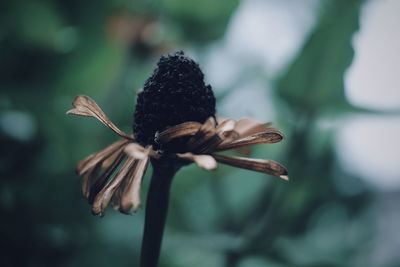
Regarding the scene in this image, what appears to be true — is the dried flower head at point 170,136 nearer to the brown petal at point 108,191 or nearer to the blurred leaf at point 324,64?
the brown petal at point 108,191

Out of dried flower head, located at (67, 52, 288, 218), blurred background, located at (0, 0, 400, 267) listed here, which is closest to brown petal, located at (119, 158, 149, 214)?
dried flower head, located at (67, 52, 288, 218)

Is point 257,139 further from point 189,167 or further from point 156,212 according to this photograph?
point 189,167

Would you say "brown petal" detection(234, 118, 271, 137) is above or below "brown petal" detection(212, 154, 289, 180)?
above

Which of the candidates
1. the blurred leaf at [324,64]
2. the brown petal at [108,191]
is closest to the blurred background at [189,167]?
the blurred leaf at [324,64]

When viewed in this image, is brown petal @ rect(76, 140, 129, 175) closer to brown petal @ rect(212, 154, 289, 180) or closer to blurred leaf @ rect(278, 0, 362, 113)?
brown petal @ rect(212, 154, 289, 180)

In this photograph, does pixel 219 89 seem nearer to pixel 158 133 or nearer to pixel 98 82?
pixel 98 82

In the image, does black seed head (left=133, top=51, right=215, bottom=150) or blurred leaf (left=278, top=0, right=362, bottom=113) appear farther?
blurred leaf (left=278, top=0, right=362, bottom=113)

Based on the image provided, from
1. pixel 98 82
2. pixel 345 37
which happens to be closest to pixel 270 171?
pixel 345 37
